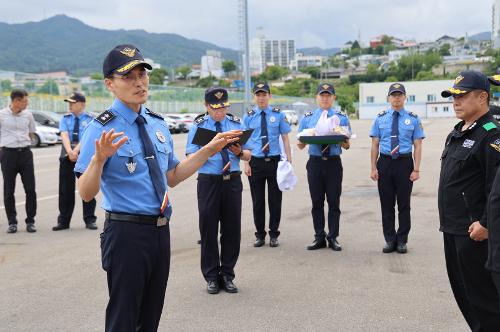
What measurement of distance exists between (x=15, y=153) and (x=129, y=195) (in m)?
6.06

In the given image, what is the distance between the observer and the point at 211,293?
5266 millimetres

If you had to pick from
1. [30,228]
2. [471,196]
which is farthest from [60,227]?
[471,196]

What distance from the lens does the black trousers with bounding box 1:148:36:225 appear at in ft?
26.9

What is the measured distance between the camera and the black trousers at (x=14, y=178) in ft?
26.9

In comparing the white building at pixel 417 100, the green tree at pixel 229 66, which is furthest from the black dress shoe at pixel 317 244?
the green tree at pixel 229 66

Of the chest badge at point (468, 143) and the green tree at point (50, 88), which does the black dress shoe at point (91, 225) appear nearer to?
the chest badge at point (468, 143)

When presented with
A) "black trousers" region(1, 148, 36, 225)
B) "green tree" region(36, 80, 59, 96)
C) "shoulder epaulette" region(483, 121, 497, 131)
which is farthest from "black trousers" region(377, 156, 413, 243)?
"green tree" region(36, 80, 59, 96)

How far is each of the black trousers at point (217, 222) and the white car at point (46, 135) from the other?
2051 cm

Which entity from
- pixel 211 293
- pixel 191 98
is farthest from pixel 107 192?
pixel 191 98

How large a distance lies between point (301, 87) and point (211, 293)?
5399 inches

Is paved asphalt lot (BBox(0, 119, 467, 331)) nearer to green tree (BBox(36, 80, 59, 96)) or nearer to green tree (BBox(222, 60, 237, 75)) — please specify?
green tree (BBox(36, 80, 59, 96))

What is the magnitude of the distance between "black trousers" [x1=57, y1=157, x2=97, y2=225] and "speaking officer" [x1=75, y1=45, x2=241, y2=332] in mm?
5475

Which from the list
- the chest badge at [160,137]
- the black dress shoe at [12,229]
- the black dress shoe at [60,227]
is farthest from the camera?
the black dress shoe at [60,227]

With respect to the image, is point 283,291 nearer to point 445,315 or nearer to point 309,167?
point 445,315
